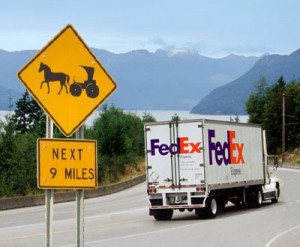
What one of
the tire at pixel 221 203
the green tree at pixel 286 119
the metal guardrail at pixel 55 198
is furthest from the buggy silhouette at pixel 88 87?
the green tree at pixel 286 119

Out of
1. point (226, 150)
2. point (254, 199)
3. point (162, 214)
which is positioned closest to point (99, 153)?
point (254, 199)

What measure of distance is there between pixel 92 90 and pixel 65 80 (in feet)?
1.28

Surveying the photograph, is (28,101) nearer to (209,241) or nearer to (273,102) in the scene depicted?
(273,102)

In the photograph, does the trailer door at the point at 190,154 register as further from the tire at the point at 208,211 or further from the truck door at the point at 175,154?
the tire at the point at 208,211

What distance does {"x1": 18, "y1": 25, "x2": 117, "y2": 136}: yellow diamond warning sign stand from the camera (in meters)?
6.79

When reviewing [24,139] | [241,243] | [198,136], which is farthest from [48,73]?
[24,139]

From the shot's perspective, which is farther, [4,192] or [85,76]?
[4,192]

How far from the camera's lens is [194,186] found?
24.5 m

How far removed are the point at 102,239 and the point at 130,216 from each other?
9.23m

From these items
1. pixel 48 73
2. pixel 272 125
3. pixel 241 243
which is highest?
pixel 272 125

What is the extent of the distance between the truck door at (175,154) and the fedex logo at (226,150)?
2.23ft

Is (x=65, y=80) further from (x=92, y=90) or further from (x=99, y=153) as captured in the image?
(x=99, y=153)

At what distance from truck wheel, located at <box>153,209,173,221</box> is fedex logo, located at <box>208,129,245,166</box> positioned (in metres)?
2.35

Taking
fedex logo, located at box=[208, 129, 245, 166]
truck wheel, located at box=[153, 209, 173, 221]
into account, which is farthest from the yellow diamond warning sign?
truck wheel, located at box=[153, 209, 173, 221]
